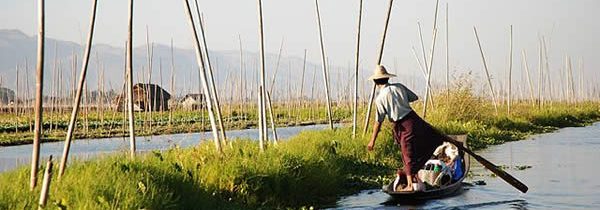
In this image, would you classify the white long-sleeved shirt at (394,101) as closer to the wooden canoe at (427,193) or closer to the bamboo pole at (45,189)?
the wooden canoe at (427,193)

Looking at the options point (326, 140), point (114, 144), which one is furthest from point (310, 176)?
point (114, 144)

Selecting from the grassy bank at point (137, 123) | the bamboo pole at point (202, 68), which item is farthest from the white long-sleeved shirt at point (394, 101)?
the grassy bank at point (137, 123)

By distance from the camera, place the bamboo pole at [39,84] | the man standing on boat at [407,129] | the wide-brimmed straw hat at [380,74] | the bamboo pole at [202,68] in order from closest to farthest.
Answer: the bamboo pole at [39,84] → the bamboo pole at [202,68] → the man standing on boat at [407,129] → the wide-brimmed straw hat at [380,74]

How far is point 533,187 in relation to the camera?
10.7m

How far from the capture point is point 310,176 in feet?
31.6

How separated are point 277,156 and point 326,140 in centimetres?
324

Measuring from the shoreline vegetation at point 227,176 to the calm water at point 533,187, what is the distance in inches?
24.1

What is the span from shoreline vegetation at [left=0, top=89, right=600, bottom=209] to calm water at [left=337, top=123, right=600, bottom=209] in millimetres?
612

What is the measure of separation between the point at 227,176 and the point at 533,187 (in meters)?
4.82

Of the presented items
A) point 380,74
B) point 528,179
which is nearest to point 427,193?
point 380,74

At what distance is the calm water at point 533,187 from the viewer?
907 centimetres

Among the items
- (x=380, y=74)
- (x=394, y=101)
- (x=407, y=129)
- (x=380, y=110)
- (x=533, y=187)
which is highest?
(x=380, y=74)

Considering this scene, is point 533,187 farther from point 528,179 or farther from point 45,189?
point 45,189

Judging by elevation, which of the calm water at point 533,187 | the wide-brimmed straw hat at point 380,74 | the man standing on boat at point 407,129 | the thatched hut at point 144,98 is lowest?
the calm water at point 533,187
